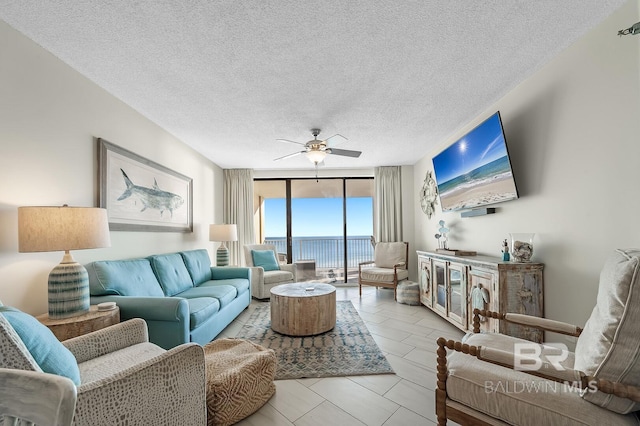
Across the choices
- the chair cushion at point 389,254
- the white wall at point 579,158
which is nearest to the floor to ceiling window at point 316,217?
the chair cushion at point 389,254

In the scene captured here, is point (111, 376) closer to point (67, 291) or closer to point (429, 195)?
point (67, 291)

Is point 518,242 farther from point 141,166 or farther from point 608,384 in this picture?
point 141,166

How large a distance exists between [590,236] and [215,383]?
2565 millimetres

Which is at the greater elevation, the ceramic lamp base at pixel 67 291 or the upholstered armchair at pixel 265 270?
the ceramic lamp base at pixel 67 291

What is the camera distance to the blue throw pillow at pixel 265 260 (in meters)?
4.98

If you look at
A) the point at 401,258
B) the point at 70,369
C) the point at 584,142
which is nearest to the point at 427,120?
the point at 584,142

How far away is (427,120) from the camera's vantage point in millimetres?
3303

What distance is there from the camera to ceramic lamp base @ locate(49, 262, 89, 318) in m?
1.80

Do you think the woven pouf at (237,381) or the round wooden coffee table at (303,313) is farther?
the round wooden coffee table at (303,313)

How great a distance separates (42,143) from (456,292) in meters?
3.86

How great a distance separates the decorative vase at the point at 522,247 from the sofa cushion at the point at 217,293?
2.87m

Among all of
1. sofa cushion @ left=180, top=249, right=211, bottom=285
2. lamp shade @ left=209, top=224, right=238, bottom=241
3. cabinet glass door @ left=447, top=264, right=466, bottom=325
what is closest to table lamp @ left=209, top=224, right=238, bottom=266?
lamp shade @ left=209, top=224, right=238, bottom=241

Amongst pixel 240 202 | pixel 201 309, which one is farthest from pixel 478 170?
pixel 240 202

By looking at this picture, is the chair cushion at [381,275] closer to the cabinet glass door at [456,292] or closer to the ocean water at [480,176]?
the cabinet glass door at [456,292]
